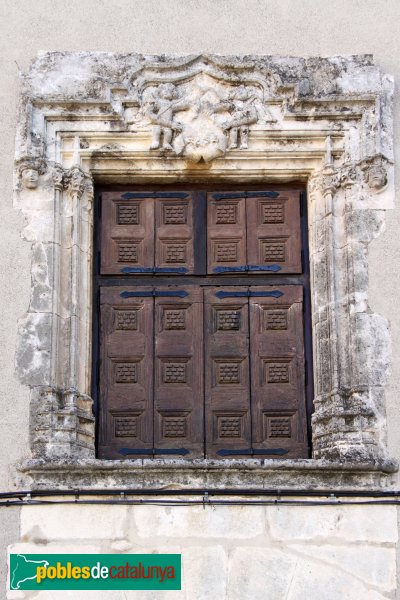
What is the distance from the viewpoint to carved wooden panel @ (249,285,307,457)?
7.44 m

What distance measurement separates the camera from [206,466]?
6.93m

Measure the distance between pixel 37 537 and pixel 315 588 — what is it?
1.52 metres

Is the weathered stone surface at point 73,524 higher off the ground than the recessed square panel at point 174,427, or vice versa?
the recessed square panel at point 174,427

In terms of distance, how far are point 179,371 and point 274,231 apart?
1056 millimetres

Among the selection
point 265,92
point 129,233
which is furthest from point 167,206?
point 265,92

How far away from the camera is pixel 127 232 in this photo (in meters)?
7.83

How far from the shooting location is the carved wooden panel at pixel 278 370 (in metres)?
7.44

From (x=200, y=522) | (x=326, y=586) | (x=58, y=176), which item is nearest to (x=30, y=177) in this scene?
(x=58, y=176)

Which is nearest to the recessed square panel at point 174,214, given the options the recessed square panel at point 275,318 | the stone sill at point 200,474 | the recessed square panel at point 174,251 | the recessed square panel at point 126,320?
the recessed square panel at point 174,251

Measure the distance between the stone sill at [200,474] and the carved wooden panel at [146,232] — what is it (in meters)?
1.34

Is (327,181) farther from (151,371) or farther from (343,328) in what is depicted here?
(151,371)

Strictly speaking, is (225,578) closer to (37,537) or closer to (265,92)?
(37,537)

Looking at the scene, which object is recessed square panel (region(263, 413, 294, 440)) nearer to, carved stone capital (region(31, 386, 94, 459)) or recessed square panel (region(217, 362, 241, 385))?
recessed square panel (region(217, 362, 241, 385))

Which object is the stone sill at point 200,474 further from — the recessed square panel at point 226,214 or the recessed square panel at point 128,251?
the recessed square panel at point 226,214
